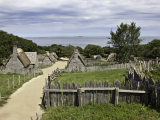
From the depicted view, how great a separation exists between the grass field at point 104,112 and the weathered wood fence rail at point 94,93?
15.7 inches

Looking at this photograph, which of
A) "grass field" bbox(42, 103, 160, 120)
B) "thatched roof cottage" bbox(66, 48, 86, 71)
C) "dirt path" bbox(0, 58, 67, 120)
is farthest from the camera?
"thatched roof cottage" bbox(66, 48, 86, 71)

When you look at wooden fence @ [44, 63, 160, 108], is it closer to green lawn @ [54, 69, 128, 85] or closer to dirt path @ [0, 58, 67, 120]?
dirt path @ [0, 58, 67, 120]

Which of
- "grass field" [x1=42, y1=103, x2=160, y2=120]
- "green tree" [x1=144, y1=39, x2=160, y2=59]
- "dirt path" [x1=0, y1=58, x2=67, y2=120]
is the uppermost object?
"green tree" [x1=144, y1=39, x2=160, y2=59]

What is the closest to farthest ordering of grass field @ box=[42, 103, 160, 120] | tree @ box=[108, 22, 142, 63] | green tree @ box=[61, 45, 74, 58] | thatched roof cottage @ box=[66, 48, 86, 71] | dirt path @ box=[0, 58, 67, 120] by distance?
1. grass field @ box=[42, 103, 160, 120]
2. dirt path @ box=[0, 58, 67, 120]
3. thatched roof cottage @ box=[66, 48, 86, 71]
4. tree @ box=[108, 22, 142, 63]
5. green tree @ box=[61, 45, 74, 58]

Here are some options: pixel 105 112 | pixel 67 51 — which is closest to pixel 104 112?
pixel 105 112

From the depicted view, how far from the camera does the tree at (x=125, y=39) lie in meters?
36.7

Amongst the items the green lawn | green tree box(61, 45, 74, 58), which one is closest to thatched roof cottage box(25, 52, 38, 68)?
the green lawn

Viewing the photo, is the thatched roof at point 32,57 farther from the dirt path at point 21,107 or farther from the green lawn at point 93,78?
the dirt path at point 21,107

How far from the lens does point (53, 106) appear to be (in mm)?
10336

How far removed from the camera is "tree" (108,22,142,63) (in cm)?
3672

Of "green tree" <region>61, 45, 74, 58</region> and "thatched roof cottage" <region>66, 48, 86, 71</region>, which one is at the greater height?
"green tree" <region>61, 45, 74, 58</region>

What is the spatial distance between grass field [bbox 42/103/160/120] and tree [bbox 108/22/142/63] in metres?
29.4

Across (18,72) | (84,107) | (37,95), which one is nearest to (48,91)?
(84,107)

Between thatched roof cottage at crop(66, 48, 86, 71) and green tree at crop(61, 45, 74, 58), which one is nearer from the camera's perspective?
thatched roof cottage at crop(66, 48, 86, 71)
